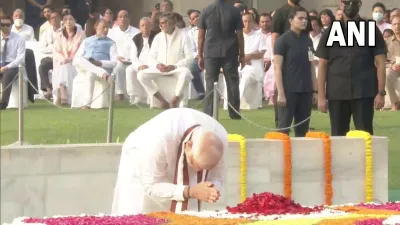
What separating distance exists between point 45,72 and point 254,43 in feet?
13.1

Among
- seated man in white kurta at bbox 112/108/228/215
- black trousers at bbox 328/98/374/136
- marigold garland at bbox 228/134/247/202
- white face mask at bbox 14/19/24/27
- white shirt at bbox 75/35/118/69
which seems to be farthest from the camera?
white face mask at bbox 14/19/24/27

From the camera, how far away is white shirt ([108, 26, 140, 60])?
22.1 meters

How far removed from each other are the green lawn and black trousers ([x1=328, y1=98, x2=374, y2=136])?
2.69ft

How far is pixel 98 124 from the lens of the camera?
1741 cm

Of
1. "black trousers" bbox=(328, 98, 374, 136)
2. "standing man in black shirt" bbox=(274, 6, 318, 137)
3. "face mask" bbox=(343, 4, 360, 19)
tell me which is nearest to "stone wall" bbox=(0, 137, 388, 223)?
"black trousers" bbox=(328, 98, 374, 136)

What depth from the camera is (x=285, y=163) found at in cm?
1051

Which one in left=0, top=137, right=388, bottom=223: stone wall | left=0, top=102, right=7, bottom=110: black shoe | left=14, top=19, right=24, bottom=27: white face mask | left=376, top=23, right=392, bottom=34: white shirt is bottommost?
left=0, top=137, right=388, bottom=223: stone wall

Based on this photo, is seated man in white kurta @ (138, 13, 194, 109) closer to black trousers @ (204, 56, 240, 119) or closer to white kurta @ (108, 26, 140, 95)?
white kurta @ (108, 26, 140, 95)

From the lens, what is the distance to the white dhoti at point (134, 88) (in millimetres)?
20953

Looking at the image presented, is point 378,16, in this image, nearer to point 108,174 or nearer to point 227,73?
point 227,73

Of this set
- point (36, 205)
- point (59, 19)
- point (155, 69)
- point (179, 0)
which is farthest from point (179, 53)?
point (36, 205)

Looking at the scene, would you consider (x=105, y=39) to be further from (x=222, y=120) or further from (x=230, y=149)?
(x=230, y=149)

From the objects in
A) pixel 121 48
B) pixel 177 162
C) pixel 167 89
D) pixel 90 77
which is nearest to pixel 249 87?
pixel 167 89

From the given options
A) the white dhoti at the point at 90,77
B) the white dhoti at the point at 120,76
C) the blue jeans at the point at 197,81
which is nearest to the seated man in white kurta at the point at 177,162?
the white dhoti at the point at 90,77
